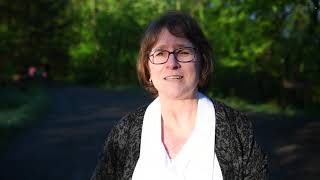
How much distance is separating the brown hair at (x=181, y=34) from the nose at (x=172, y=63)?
0.30 feet

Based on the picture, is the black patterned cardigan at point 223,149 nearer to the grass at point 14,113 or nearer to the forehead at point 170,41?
the forehead at point 170,41

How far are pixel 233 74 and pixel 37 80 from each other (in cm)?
1409

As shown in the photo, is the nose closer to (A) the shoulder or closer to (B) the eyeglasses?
(B) the eyeglasses

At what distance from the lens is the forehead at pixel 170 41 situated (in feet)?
6.40

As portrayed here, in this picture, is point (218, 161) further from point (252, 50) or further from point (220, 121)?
point (252, 50)

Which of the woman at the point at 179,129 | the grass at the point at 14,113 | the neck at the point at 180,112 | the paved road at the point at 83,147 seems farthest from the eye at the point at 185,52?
the grass at the point at 14,113

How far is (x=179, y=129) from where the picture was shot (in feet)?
6.64

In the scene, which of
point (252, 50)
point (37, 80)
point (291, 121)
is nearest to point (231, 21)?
point (252, 50)

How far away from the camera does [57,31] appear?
3397 centimetres

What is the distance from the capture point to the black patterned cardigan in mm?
1905

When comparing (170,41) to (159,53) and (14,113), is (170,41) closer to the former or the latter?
(159,53)

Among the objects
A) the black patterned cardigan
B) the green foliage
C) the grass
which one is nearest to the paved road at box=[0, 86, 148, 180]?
the grass

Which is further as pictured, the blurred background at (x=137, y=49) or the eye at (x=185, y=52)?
the blurred background at (x=137, y=49)

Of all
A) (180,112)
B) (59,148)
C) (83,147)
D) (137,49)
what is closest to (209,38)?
(83,147)
